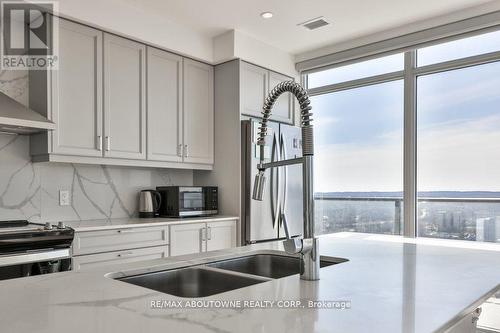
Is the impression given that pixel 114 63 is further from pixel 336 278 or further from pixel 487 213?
pixel 487 213

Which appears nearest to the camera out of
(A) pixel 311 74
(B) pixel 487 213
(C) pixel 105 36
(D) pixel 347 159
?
(C) pixel 105 36

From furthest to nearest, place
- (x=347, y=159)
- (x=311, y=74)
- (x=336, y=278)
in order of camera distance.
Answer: (x=311, y=74) < (x=347, y=159) < (x=336, y=278)

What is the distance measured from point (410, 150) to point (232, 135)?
1.68 metres

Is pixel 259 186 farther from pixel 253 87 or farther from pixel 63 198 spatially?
pixel 253 87

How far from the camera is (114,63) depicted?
3186 millimetres

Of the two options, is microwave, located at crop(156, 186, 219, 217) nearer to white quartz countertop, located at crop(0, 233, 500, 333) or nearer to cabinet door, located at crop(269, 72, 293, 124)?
cabinet door, located at crop(269, 72, 293, 124)

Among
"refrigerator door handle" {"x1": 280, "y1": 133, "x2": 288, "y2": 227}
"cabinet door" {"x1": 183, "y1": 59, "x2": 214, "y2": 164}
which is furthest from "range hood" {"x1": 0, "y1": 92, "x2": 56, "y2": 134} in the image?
"refrigerator door handle" {"x1": 280, "y1": 133, "x2": 288, "y2": 227}

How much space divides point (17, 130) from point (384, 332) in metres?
2.83

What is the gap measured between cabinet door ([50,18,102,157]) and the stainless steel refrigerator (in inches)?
53.0

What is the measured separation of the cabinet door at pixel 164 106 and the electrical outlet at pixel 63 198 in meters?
0.71

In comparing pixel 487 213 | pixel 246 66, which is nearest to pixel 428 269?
pixel 487 213

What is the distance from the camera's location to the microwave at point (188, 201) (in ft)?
11.5

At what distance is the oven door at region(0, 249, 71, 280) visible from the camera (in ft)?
7.17

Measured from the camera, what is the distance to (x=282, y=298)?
938mm
